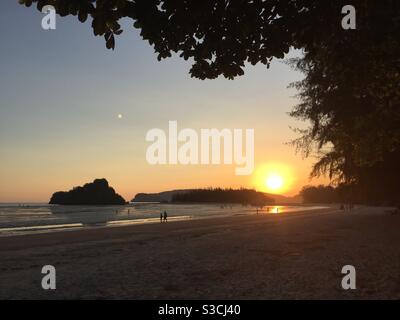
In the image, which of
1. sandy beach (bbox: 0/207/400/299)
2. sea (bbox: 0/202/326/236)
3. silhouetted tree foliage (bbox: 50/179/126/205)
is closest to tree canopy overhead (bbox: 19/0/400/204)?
sandy beach (bbox: 0/207/400/299)

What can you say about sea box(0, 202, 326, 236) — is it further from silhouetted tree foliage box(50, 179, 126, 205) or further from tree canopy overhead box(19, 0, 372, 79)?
silhouetted tree foliage box(50, 179, 126, 205)

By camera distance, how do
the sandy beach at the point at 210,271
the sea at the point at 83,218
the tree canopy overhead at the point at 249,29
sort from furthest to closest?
1. the sea at the point at 83,218
2. the sandy beach at the point at 210,271
3. the tree canopy overhead at the point at 249,29

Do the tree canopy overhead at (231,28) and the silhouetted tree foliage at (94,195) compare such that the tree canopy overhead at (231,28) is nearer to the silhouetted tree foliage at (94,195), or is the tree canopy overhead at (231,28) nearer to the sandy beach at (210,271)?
the sandy beach at (210,271)

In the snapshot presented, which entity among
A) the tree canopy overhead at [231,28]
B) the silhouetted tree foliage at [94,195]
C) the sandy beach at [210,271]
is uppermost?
the tree canopy overhead at [231,28]

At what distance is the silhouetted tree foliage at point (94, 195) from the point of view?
183 metres

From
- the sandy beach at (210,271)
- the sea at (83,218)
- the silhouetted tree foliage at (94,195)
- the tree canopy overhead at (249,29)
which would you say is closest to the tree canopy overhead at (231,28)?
the tree canopy overhead at (249,29)

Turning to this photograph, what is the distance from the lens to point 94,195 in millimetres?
184625

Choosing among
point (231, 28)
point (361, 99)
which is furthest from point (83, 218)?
point (231, 28)

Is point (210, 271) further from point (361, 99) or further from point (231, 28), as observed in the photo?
point (361, 99)

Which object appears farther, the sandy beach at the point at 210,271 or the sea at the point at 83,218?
the sea at the point at 83,218
